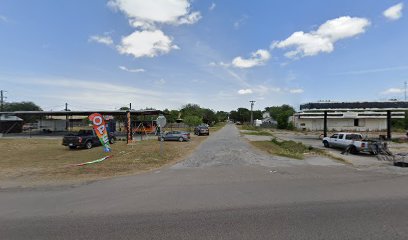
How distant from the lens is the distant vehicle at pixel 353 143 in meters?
21.9

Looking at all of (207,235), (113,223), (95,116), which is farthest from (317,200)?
(95,116)

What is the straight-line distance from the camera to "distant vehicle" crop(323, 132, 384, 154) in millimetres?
21875

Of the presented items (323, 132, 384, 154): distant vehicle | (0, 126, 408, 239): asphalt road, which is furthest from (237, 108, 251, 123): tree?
(0, 126, 408, 239): asphalt road

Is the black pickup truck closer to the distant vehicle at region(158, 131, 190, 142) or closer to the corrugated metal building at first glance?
the distant vehicle at region(158, 131, 190, 142)

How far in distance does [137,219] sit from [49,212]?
7.40 feet

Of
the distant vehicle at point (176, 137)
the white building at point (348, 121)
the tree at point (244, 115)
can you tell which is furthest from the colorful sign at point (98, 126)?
the tree at point (244, 115)

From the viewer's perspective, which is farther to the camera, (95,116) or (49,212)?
(95,116)

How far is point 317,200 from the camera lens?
7.89m

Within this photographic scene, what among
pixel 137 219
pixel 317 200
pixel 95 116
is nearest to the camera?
pixel 137 219

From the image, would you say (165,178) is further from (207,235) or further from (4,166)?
(4,166)

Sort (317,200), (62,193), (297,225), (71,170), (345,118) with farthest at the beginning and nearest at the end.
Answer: (345,118) → (71,170) → (62,193) → (317,200) → (297,225)

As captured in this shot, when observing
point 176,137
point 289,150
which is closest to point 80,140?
point 176,137

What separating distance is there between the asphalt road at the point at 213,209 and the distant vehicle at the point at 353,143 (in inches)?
453

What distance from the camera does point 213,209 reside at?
A: 7.06 metres
